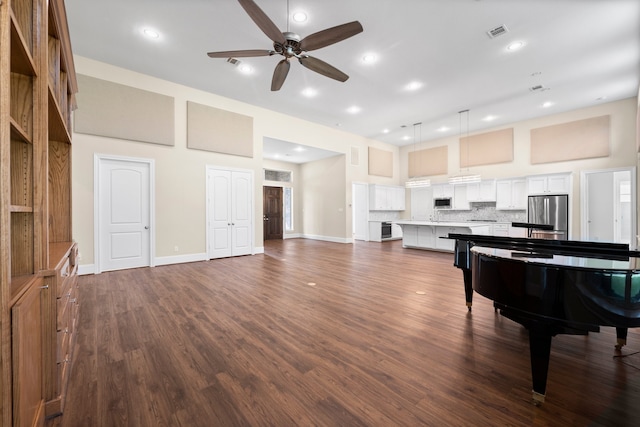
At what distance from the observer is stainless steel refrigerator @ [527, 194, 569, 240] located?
288 inches

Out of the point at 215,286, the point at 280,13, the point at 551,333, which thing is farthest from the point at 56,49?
the point at 551,333

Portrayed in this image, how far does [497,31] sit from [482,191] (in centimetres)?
598

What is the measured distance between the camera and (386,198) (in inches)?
420

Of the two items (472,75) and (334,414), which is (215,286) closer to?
(334,414)

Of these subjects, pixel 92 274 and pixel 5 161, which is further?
pixel 92 274

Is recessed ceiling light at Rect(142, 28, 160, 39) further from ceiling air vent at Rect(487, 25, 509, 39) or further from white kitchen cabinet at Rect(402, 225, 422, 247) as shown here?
white kitchen cabinet at Rect(402, 225, 422, 247)

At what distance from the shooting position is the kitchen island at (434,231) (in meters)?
7.04

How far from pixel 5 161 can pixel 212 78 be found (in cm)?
545

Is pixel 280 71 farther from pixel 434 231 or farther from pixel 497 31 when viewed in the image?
pixel 434 231

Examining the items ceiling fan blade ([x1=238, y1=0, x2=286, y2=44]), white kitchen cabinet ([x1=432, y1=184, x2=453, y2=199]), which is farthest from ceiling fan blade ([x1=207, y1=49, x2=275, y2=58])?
white kitchen cabinet ([x1=432, y1=184, x2=453, y2=199])

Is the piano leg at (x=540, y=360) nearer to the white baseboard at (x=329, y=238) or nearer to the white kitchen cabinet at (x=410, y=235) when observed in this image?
the white kitchen cabinet at (x=410, y=235)

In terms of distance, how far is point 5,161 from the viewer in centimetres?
95

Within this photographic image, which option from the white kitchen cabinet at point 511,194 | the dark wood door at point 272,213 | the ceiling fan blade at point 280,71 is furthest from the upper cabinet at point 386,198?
the ceiling fan blade at point 280,71

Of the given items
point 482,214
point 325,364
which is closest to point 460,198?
point 482,214
